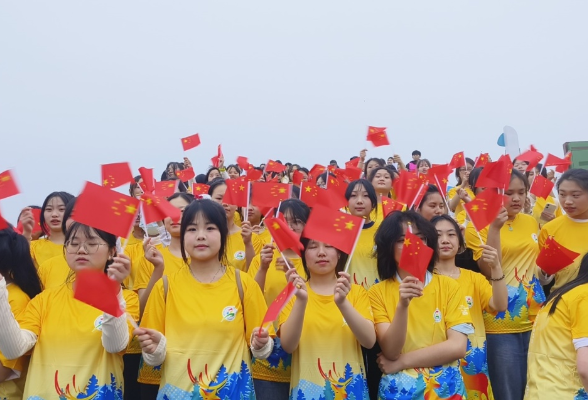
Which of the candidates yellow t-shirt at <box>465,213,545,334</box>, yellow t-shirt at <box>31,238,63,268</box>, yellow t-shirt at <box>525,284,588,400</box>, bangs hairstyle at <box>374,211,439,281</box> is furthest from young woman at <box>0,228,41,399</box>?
yellow t-shirt at <box>465,213,545,334</box>

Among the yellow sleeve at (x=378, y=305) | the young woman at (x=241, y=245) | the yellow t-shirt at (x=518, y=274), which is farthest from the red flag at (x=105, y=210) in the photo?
the yellow t-shirt at (x=518, y=274)

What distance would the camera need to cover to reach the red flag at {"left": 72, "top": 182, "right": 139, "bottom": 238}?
120 inches

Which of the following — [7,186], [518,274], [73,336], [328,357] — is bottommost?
[518,274]

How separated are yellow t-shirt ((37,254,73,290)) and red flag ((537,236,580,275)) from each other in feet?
11.1

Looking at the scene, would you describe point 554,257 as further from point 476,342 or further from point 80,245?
point 80,245

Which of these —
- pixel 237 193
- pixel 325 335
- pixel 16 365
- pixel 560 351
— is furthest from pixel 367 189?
pixel 16 365

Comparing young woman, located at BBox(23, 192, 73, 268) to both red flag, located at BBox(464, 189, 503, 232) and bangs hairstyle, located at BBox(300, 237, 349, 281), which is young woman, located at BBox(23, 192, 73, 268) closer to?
bangs hairstyle, located at BBox(300, 237, 349, 281)

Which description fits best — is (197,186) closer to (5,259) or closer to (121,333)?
(5,259)

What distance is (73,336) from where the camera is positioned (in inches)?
128

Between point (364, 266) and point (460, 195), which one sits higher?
point (460, 195)

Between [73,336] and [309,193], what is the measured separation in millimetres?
2730

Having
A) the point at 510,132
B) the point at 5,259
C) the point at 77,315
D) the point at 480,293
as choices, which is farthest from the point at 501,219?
the point at 510,132

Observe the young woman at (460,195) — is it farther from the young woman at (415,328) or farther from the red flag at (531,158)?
the young woman at (415,328)

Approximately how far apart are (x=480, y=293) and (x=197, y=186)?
148 inches
